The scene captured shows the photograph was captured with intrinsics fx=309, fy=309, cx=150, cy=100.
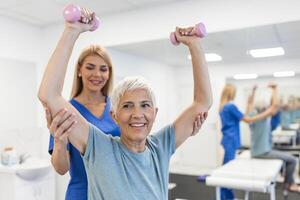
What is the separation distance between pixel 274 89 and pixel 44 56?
244 centimetres

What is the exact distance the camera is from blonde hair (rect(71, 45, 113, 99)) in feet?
4.30

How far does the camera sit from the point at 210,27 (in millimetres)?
2494

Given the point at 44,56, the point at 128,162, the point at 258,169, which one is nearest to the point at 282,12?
the point at 258,169

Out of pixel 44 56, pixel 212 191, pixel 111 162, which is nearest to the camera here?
pixel 111 162

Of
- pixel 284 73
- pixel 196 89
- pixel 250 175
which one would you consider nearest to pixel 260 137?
pixel 250 175

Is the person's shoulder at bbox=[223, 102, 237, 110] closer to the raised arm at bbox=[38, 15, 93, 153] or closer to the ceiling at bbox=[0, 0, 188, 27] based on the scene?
the ceiling at bbox=[0, 0, 188, 27]

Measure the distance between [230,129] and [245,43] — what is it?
64cm

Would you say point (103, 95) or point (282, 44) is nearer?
point (103, 95)

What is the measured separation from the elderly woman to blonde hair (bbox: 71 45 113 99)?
391 mm

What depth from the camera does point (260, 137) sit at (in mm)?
2115

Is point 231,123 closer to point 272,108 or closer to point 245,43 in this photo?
point 272,108

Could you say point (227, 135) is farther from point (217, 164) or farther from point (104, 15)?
point (104, 15)

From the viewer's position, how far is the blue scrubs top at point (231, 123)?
2162mm

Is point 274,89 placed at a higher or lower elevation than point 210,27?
lower
